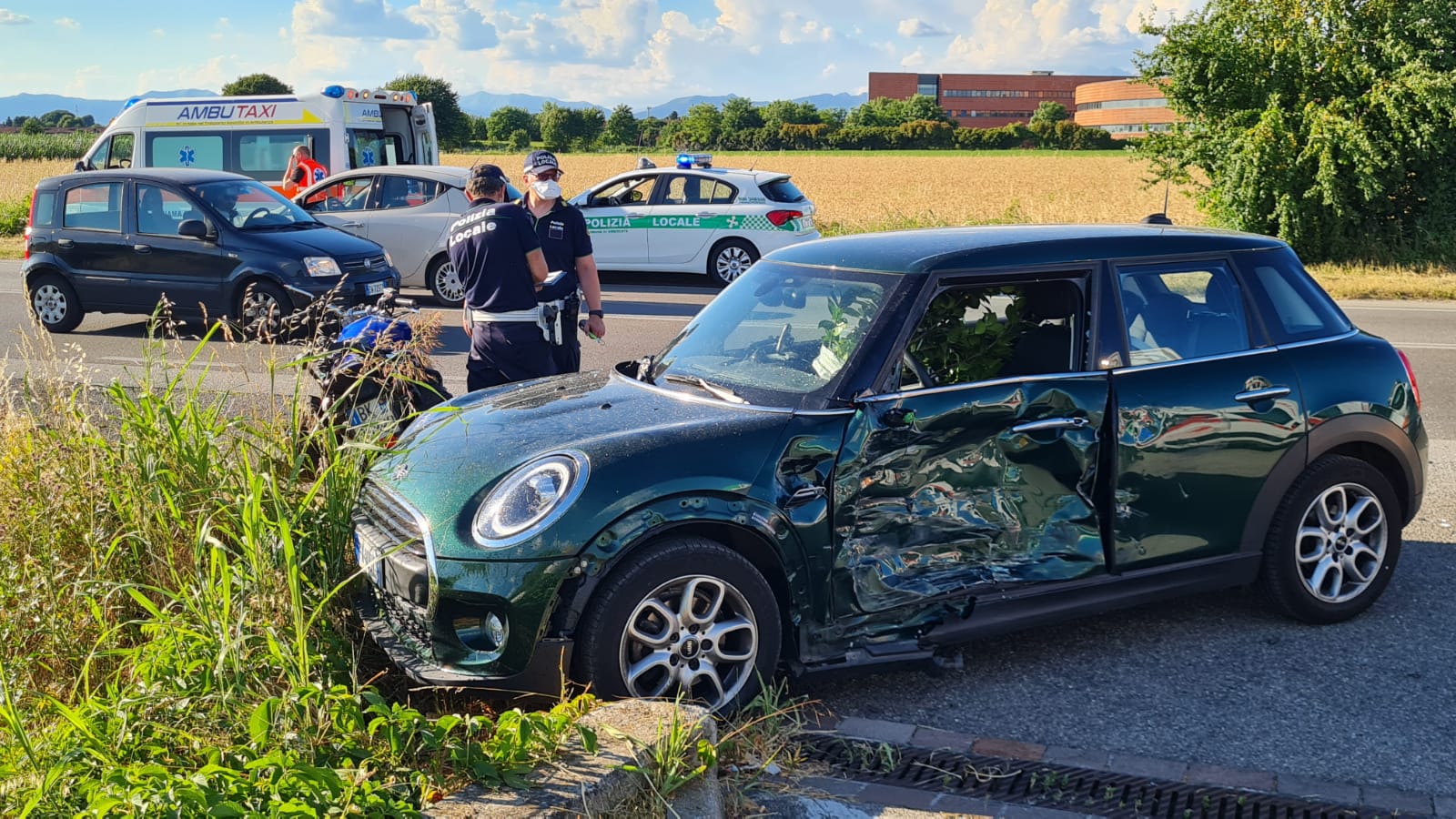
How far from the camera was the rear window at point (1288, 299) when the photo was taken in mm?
5066

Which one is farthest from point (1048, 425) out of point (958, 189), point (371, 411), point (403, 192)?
point (958, 189)

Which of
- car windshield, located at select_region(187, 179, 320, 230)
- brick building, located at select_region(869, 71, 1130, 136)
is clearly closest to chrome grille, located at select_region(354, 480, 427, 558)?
car windshield, located at select_region(187, 179, 320, 230)

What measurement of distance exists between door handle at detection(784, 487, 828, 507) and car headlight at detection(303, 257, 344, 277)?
896 centimetres

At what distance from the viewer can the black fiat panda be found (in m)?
12.1

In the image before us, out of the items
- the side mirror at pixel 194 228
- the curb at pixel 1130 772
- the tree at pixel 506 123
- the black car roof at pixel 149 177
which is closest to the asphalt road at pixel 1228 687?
the curb at pixel 1130 772

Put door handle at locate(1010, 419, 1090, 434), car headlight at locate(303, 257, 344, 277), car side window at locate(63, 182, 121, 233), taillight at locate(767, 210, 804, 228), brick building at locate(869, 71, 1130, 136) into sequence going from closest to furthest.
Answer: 1. door handle at locate(1010, 419, 1090, 434)
2. car headlight at locate(303, 257, 344, 277)
3. car side window at locate(63, 182, 121, 233)
4. taillight at locate(767, 210, 804, 228)
5. brick building at locate(869, 71, 1130, 136)

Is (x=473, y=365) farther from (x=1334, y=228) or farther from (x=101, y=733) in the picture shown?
(x=1334, y=228)

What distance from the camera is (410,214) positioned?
14875 mm

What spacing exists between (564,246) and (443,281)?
27.3ft

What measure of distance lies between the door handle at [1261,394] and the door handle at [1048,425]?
709mm

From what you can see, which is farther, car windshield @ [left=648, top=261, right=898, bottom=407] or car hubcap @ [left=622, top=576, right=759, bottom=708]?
car windshield @ [left=648, top=261, right=898, bottom=407]

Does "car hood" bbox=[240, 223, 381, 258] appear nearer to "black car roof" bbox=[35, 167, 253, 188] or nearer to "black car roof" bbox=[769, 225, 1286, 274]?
"black car roof" bbox=[35, 167, 253, 188]

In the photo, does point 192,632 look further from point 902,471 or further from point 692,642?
point 902,471

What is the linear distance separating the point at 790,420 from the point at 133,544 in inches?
87.3
